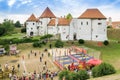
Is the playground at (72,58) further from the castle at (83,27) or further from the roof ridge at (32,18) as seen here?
the roof ridge at (32,18)

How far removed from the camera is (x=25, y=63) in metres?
47.8

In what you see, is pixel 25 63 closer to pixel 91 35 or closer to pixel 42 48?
pixel 42 48

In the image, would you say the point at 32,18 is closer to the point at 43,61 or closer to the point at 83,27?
the point at 83,27

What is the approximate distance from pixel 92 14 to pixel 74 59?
1095 inches

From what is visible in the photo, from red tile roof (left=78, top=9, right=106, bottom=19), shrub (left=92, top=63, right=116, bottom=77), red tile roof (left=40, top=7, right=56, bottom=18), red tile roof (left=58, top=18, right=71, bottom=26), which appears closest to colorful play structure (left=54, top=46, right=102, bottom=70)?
shrub (left=92, top=63, right=116, bottom=77)

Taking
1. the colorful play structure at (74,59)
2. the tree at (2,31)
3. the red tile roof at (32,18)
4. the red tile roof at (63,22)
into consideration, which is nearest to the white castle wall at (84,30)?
the red tile roof at (63,22)

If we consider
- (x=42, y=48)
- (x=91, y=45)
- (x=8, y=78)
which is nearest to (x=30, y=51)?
(x=42, y=48)

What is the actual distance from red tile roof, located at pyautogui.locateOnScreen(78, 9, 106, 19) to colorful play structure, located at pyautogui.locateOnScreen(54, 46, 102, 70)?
58.2 feet

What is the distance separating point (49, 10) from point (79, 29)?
49.1ft

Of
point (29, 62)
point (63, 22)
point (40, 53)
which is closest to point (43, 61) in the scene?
point (29, 62)

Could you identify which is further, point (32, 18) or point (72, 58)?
point (32, 18)

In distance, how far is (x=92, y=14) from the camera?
72.3 meters

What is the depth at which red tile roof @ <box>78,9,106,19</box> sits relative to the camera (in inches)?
2814

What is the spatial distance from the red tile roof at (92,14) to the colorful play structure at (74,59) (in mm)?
17738
